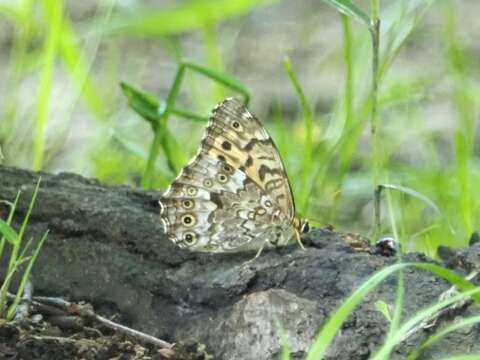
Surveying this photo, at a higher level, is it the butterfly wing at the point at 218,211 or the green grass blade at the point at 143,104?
the green grass blade at the point at 143,104

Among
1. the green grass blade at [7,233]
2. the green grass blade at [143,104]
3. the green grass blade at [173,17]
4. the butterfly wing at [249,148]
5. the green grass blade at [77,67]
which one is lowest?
the green grass blade at [7,233]

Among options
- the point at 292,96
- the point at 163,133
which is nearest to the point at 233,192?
the point at 163,133

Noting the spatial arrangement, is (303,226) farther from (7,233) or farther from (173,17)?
(173,17)

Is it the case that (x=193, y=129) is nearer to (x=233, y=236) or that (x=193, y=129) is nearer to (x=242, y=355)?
(x=233, y=236)

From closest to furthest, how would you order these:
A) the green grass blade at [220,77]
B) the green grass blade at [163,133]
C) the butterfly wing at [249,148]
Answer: the butterfly wing at [249,148]
the green grass blade at [220,77]
the green grass blade at [163,133]

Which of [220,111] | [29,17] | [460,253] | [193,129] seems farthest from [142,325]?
[193,129]

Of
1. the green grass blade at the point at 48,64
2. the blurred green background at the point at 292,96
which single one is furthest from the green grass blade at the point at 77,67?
the green grass blade at the point at 48,64

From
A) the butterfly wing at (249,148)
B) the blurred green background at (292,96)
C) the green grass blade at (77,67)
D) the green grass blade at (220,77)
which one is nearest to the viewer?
the butterfly wing at (249,148)

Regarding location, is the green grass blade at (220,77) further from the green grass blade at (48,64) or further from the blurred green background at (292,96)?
the green grass blade at (48,64)

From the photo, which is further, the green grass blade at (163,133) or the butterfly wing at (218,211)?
the green grass blade at (163,133)
